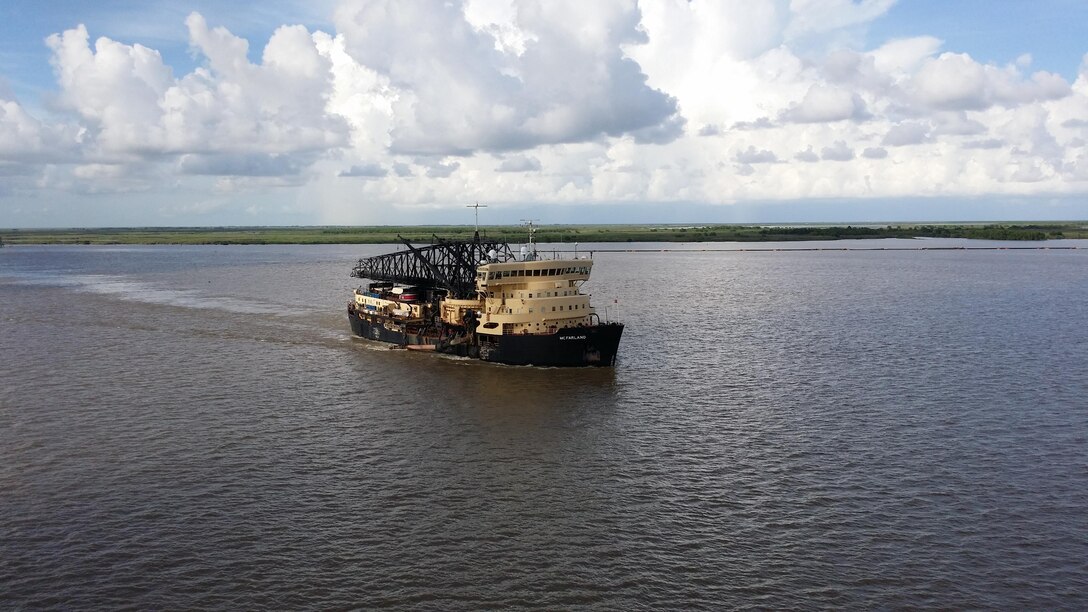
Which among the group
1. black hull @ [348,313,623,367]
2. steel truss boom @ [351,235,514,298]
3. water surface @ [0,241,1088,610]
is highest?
steel truss boom @ [351,235,514,298]

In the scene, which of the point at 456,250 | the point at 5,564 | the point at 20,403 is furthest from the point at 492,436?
the point at 456,250

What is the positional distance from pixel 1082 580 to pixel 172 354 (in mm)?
69566

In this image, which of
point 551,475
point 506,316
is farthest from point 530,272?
point 551,475

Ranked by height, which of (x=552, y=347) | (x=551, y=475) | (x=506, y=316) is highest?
(x=506, y=316)

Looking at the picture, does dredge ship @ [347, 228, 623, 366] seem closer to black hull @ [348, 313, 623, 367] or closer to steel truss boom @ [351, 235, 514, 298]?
black hull @ [348, 313, 623, 367]

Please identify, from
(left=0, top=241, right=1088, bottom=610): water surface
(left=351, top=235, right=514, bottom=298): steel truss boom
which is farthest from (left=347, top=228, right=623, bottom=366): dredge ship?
(left=0, top=241, right=1088, bottom=610): water surface

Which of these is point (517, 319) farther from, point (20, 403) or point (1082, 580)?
point (1082, 580)

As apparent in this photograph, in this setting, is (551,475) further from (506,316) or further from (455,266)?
(455,266)

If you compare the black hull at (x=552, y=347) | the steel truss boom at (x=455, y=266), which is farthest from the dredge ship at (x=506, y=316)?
the steel truss boom at (x=455, y=266)

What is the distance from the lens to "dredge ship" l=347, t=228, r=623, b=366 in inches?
2454

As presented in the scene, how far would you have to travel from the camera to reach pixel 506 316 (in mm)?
64250

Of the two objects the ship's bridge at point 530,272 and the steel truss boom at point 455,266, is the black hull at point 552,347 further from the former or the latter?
Answer: the steel truss boom at point 455,266

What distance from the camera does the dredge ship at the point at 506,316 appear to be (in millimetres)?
62344

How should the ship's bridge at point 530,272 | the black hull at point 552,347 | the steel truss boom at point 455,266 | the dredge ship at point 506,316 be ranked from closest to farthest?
the black hull at point 552,347 → the dredge ship at point 506,316 → the ship's bridge at point 530,272 → the steel truss boom at point 455,266
